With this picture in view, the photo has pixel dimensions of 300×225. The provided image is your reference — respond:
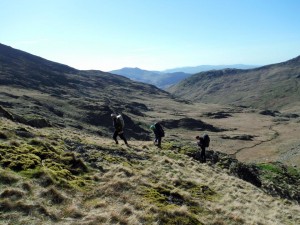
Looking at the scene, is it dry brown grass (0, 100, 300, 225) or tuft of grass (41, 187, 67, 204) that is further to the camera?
tuft of grass (41, 187, 67, 204)

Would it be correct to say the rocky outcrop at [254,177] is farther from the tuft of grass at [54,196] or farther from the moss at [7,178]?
the moss at [7,178]

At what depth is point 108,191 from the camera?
50.5 feet

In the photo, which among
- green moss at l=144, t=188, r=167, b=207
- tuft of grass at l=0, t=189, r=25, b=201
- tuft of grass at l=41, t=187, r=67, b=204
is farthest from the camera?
Result: green moss at l=144, t=188, r=167, b=207

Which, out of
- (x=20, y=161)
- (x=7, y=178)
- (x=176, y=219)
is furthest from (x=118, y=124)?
(x=176, y=219)

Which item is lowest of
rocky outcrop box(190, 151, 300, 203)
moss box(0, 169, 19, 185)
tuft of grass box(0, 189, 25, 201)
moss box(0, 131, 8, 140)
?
rocky outcrop box(190, 151, 300, 203)

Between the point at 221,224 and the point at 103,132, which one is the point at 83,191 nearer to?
the point at 221,224

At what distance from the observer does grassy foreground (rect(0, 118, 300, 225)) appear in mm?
12727

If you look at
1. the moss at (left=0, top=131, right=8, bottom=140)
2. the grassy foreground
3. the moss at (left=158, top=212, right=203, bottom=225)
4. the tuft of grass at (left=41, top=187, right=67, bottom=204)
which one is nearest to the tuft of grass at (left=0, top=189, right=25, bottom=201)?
the grassy foreground

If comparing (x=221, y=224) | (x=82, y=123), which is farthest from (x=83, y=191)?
(x=82, y=123)

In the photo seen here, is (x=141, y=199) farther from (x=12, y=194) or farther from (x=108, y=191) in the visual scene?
(x=12, y=194)

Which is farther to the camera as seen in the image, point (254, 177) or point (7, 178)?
point (254, 177)

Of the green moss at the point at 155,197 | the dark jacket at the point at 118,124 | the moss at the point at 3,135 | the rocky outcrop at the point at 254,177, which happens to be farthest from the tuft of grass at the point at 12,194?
the rocky outcrop at the point at 254,177

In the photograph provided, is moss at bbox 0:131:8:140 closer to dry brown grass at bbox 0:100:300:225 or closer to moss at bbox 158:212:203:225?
dry brown grass at bbox 0:100:300:225

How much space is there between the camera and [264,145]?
112250mm
